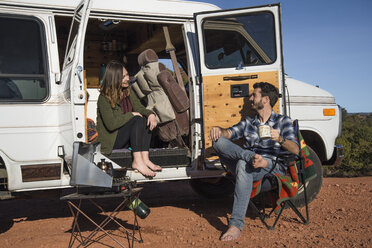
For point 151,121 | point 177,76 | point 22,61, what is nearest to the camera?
point 22,61

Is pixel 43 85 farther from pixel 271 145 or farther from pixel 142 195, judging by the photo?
pixel 142 195

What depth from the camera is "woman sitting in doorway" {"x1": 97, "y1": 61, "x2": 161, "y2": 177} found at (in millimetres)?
4402

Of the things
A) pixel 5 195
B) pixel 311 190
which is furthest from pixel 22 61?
pixel 311 190

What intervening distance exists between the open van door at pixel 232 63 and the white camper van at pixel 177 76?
0.04ft

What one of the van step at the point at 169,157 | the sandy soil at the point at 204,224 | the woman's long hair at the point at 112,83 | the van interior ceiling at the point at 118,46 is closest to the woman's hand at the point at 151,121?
the van step at the point at 169,157

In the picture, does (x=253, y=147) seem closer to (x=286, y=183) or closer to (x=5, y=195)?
(x=286, y=183)

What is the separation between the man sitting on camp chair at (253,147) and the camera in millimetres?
3838

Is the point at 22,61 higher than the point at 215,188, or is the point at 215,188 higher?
the point at 22,61

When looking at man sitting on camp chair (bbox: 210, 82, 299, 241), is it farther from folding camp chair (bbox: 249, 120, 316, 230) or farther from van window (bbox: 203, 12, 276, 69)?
van window (bbox: 203, 12, 276, 69)

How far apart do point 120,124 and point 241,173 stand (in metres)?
1.42

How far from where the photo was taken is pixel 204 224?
14.3 feet

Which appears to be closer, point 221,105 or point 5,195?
point 5,195

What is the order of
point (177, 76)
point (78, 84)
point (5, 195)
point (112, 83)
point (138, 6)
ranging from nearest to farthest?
point (78, 84) → point (5, 195) → point (112, 83) → point (138, 6) → point (177, 76)

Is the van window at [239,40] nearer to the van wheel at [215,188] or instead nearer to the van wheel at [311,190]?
the van wheel at [311,190]
